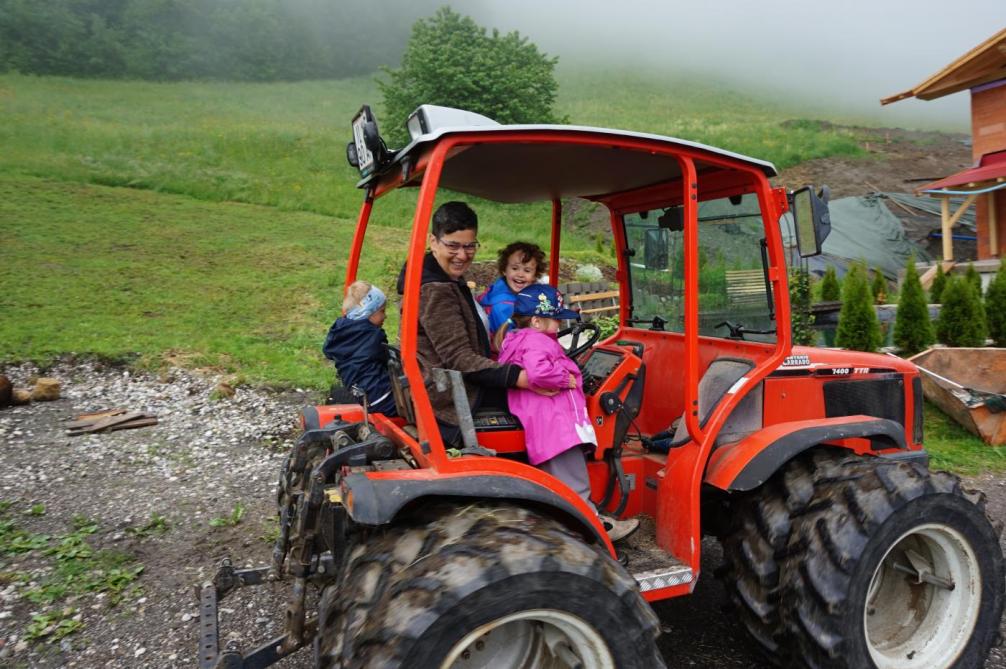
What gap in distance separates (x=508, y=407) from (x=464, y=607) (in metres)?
1.10

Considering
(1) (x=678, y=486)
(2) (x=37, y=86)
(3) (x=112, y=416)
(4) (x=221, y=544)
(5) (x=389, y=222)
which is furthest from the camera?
(2) (x=37, y=86)

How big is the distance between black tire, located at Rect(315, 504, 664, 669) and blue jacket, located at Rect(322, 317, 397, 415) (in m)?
0.98

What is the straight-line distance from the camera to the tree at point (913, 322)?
9.18 m

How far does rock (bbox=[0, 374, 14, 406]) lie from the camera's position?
24.9 feet

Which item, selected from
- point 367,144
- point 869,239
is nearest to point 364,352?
point 367,144

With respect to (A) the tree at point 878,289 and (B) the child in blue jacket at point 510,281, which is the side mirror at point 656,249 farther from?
(A) the tree at point 878,289

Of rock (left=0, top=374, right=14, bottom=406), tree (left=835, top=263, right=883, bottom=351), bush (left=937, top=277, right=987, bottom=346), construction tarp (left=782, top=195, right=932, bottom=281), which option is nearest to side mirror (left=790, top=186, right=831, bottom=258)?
tree (left=835, top=263, right=883, bottom=351)

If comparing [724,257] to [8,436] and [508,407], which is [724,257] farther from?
[8,436]

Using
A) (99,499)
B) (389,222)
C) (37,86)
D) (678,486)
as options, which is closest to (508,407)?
(678,486)

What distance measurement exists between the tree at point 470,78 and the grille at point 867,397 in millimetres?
22812

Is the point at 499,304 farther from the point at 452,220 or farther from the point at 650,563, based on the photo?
the point at 650,563

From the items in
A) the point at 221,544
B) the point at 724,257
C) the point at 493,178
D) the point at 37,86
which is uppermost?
the point at 37,86

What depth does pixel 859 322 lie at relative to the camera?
9.11 m

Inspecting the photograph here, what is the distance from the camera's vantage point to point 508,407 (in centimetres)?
320
